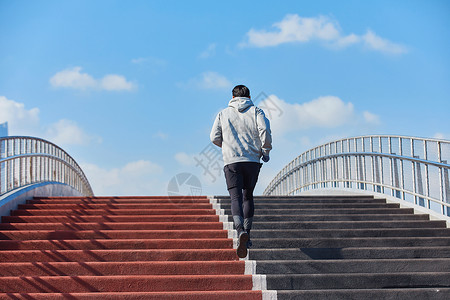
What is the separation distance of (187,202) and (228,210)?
1.28 m

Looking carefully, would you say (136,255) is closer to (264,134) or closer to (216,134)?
(216,134)

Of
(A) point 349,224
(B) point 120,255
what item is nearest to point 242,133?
(B) point 120,255

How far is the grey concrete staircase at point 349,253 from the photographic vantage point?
5891mm

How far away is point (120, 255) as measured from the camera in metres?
6.69

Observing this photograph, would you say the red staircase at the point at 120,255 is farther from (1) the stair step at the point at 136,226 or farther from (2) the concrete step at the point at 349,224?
(2) the concrete step at the point at 349,224

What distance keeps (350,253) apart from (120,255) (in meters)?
2.96

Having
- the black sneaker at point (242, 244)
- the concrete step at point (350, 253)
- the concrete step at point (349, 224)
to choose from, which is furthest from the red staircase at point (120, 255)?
the concrete step at point (349, 224)

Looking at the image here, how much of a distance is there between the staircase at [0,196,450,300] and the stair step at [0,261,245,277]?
0.04ft

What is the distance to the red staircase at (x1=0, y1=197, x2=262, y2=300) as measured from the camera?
19.2ft

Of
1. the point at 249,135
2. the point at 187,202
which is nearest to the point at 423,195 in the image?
the point at 187,202

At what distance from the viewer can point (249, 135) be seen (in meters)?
6.17

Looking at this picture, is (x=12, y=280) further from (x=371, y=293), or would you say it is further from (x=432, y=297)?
(x=432, y=297)

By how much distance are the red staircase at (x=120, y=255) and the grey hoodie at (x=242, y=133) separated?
4.35ft

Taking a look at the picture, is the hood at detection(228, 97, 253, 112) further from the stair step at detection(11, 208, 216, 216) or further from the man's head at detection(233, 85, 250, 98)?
the stair step at detection(11, 208, 216, 216)
